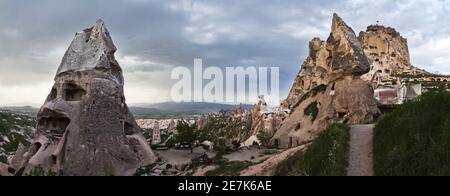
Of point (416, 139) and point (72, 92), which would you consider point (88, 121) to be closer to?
point (72, 92)

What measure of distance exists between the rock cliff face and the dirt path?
32.0ft

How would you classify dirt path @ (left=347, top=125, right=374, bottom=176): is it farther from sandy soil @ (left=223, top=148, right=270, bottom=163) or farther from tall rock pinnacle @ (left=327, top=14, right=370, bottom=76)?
tall rock pinnacle @ (left=327, top=14, right=370, bottom=76)

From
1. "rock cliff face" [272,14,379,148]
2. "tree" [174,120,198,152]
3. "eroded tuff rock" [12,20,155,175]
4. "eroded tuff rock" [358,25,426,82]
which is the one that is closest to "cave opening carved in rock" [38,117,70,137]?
"eroded tuff rock" [12,20,155,175]

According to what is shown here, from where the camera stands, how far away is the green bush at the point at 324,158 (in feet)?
43.9

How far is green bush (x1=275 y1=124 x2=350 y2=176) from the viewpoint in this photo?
13.4 metres

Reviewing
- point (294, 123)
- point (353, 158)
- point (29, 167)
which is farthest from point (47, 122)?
point (353, 158)

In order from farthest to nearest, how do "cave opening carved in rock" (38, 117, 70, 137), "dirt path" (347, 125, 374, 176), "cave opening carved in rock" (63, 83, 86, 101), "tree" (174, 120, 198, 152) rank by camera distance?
"tree" (174, 120, 198, 152), "cave opening carved in rock" (38, 117, 70, 137), "cave opening carved in rock" (63, 83, 86, 101), "dirt path" (347, 125, 374, 176)

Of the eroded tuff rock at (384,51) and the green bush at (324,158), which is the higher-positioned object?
the eroded tuff rock at (384,51)

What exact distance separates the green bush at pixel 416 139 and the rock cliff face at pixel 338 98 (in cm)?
1111

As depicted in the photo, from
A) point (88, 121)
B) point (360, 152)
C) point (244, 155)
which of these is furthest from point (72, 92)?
point (360, 152)

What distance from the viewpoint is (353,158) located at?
1430 centimetres

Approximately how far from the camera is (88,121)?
72.7ft

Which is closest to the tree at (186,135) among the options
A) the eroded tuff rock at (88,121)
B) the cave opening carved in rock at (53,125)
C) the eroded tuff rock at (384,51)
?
the eroded tuff rock at (88,121)

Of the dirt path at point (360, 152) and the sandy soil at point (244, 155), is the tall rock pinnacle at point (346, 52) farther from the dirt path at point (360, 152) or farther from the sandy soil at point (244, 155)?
the dirt path at point (360, 152)
